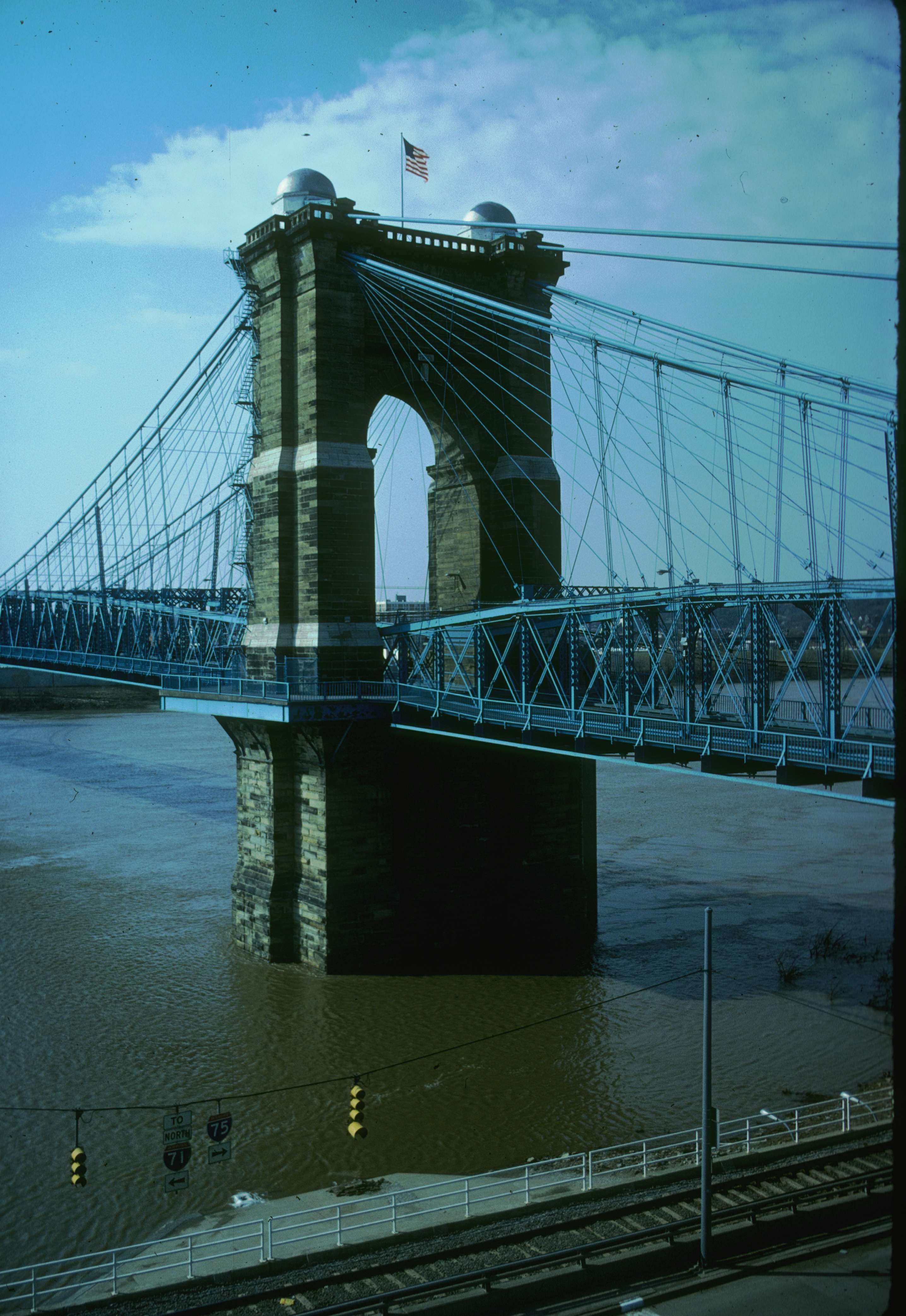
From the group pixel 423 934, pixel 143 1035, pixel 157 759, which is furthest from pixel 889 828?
pixel 157 759

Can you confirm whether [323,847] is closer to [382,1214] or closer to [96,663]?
[382,1214]

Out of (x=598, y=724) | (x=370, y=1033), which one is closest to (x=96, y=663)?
(x=370, y=1033)

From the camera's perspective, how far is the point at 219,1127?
16.9 m

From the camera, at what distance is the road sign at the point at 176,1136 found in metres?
15.6

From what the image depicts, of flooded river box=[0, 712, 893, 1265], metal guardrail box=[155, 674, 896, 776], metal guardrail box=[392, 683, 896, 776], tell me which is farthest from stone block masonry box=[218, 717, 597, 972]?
metal guardrail box=[392, 683, 896, 776]

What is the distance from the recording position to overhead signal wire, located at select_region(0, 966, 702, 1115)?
21359 millimetres

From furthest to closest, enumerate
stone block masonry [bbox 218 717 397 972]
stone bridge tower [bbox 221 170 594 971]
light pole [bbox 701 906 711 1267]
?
stone bridge tower [bbox 221 170 594 971], stone block masonry [bbox 218 717 397 972], light pole [bbox 701 906 711 1267]

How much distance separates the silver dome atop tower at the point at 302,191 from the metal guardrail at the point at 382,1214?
24714 mm

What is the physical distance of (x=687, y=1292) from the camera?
1352 centimetres

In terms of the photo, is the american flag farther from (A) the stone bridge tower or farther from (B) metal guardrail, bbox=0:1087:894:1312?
(B) metal guardrail, bbox=0:1087:894:1312

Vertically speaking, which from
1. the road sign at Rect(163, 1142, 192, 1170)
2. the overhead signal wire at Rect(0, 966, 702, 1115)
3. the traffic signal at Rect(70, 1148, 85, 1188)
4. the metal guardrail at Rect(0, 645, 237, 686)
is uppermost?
the metal guardrail at Rect(0, 645, 237, 686)

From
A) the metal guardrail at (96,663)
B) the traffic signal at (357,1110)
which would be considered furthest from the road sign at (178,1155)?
the metal guardrail at (96,663)

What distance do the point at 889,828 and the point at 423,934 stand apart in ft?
95.3

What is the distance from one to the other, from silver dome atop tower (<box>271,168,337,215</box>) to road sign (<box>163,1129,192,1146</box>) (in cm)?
2371
